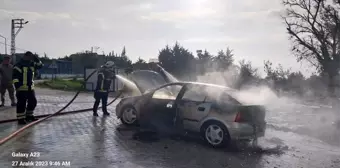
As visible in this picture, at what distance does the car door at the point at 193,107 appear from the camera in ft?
25.2

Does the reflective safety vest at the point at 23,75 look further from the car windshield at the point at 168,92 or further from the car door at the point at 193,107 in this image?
the car door at the point at 193,107

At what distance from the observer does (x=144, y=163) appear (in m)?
5.84

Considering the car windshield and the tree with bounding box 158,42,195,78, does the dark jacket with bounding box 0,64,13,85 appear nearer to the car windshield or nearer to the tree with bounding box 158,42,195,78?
the car windshield

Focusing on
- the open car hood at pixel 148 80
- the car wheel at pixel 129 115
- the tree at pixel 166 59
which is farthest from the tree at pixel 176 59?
the car wheel at pixel 129 115

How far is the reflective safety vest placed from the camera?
29.5ft

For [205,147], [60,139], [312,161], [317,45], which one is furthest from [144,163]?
[317,45]

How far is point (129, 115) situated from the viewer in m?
9.41

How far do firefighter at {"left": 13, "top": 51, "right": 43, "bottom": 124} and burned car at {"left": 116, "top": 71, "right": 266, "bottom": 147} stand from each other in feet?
9.32

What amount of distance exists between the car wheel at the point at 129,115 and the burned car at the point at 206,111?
0.20m

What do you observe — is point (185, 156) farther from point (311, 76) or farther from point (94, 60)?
point (94, 60)

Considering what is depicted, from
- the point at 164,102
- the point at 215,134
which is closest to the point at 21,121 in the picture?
the point at 164,102

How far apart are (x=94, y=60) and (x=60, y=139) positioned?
1967 inches

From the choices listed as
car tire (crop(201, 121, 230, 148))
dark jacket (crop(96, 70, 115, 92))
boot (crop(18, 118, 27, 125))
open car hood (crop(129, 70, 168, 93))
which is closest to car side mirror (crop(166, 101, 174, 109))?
car tire (crop(201, 121, 230, 148))

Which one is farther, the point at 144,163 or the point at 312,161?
the point at 312,161
